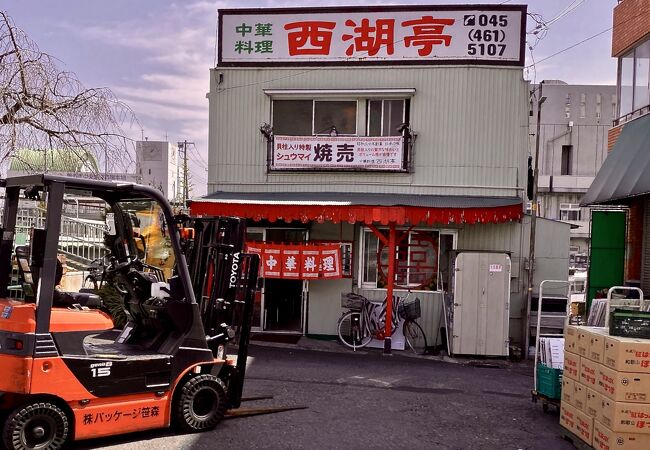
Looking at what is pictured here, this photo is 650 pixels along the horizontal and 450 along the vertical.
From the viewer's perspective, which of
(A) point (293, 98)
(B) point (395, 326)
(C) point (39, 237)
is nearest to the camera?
(C) point (39, 237)

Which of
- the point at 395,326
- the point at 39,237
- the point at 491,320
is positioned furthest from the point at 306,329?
the point at 39,237

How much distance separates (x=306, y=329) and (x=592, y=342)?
7.96 metres

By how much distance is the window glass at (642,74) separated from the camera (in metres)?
11.7

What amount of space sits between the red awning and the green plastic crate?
4.31 metres

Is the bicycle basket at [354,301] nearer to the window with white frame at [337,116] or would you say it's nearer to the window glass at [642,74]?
the window with white frame at [337,116]

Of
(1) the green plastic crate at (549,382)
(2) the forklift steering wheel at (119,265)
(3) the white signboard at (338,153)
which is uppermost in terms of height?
(3) the white signboard at (338,153)

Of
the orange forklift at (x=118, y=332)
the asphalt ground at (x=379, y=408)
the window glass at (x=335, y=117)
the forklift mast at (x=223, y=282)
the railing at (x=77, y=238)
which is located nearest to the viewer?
the orange forklift at (x=118, y=332)

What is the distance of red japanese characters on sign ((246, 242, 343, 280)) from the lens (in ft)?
41.7

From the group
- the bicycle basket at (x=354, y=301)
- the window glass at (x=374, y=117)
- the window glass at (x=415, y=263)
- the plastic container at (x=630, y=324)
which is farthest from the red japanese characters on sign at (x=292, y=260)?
the plastic container at (x=630, y=324)

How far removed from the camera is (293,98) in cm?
1391

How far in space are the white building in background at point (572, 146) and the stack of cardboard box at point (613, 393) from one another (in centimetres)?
3368

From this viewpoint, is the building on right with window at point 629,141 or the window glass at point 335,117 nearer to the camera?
the building on right with window at point 629,141

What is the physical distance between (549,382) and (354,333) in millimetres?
5421

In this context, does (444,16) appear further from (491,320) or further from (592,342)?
(592,342)
